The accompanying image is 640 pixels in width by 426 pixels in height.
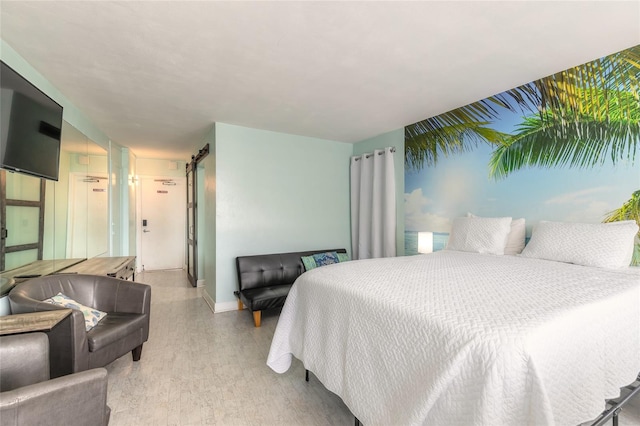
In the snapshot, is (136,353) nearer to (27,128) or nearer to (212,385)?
(212,385)

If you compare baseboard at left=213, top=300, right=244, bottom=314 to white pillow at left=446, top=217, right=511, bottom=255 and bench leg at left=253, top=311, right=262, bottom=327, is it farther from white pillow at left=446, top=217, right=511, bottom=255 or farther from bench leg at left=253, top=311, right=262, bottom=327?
white pillow at left=446, top=217, right=511, bottom=255

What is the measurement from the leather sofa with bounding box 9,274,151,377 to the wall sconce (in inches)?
116

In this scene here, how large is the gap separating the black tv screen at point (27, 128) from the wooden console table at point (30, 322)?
2.96 feet

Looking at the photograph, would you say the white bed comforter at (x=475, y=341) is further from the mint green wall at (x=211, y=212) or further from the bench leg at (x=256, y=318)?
the mint green wall at (x=211, y=212)

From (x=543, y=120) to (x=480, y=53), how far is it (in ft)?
3.27

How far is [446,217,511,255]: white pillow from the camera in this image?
269 cm

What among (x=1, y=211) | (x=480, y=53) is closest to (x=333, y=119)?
(x=480, y=53)

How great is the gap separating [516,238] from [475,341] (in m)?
2.09

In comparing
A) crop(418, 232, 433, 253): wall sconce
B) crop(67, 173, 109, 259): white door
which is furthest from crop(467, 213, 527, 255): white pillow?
crop(67, 173, 109, 259): white door

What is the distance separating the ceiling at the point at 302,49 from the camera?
173 cm

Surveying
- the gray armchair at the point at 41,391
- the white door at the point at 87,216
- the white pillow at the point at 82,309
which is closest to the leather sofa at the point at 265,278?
the white pillow at the point at 82,309

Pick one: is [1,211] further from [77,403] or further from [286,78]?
[286,78]

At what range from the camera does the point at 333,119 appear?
3693 millimetres

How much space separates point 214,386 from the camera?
7.07ft
